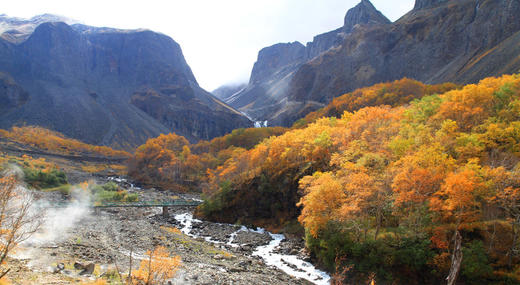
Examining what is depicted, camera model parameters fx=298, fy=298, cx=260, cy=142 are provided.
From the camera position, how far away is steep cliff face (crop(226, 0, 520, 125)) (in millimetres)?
91812

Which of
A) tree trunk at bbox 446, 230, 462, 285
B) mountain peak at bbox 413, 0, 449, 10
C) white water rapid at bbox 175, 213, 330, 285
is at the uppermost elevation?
mountain peak at bbox 413, 0, 449, 10

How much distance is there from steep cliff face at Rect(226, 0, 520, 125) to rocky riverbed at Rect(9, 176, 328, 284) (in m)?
69.6

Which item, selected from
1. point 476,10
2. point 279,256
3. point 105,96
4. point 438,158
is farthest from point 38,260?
point 105,96

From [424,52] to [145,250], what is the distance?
136850mm

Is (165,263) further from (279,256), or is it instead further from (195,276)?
(279,256)

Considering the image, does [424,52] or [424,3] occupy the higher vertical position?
[424,3]

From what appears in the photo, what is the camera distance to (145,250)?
85.8 feet

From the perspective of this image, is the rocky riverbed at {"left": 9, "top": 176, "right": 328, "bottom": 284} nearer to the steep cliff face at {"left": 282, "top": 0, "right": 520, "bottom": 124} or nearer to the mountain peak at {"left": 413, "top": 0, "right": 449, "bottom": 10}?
the steep cliff face at {"left": 282, "top": 0, "right": 520, "bottom": 124}

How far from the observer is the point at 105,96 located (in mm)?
193625

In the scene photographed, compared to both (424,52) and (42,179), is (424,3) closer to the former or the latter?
(424,52)

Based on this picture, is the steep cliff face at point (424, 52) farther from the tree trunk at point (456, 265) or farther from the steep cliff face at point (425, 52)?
the tree trunk at point (456, 265)

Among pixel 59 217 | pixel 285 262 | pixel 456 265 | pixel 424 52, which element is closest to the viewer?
pixel 456 265

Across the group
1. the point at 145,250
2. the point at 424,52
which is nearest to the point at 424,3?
the point at 424,52

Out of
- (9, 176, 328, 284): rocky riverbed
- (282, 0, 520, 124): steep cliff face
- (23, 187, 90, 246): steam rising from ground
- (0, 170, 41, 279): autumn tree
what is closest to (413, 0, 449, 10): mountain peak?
(282, 0, 520, 124): steep cliff face
